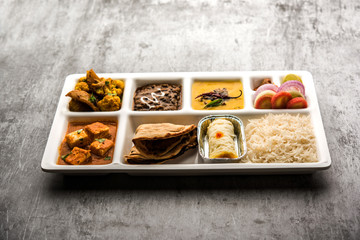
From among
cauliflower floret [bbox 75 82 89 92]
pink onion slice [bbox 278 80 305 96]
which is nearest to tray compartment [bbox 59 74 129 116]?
cauliflower floret [bbox 75 82 89 92]

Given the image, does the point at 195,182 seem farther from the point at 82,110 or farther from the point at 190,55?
the point at 190,55

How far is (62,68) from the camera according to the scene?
466 centimetres

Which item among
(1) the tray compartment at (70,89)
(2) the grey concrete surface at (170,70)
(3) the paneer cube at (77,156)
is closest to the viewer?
(2) the grey concrete surface at (170,70)

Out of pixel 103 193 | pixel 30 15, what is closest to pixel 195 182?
pixel 103 193

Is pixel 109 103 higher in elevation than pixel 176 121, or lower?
higher

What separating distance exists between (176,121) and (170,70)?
3.79 feet

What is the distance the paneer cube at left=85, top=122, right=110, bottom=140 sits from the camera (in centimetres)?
334

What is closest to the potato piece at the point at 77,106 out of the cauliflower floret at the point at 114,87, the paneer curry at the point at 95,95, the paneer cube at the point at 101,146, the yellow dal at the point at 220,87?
the paneer curry at the point at 95,95

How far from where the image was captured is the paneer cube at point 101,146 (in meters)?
3.25

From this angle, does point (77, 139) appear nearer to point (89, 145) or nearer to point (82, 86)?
point (89, 145)

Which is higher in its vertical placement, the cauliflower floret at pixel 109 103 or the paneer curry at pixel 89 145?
the cauliflower floret at pixel 109 103

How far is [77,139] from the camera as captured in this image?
3.32m

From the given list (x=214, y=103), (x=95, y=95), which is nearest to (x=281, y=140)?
(x=214, y=103)

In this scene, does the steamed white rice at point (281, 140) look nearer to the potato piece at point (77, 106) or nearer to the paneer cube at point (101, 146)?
the paneer cube at point (101, 146)
